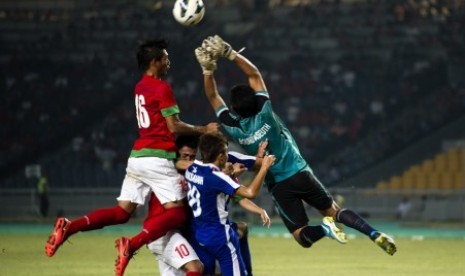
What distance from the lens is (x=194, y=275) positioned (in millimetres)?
9648

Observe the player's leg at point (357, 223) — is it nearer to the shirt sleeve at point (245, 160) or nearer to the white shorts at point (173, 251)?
the shirt sleeve at point (245, 160)

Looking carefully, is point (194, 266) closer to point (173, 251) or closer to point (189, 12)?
Result: point (173, 251)

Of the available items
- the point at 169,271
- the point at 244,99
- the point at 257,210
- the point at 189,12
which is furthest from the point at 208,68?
the point at 169,271

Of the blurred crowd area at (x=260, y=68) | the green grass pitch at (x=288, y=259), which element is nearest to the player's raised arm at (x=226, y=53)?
the green grass pitch at (x=288, y=259)

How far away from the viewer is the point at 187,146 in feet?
33.6

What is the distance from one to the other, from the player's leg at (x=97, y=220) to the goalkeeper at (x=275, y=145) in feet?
3.98

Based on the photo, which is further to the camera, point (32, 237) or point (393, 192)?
point (393, 192)

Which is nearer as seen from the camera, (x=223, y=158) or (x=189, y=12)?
(x=223, y=158)

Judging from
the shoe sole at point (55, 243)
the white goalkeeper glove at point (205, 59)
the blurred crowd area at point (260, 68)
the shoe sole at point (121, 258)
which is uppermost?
the white goalkeeper glove at point (205, 59)

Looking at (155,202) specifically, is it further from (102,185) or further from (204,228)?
(102,185)

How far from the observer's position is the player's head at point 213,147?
9.42 m

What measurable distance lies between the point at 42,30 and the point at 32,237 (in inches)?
845

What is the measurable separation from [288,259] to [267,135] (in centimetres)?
569

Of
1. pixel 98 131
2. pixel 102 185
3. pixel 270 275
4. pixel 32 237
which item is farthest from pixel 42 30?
pixel 270 275
